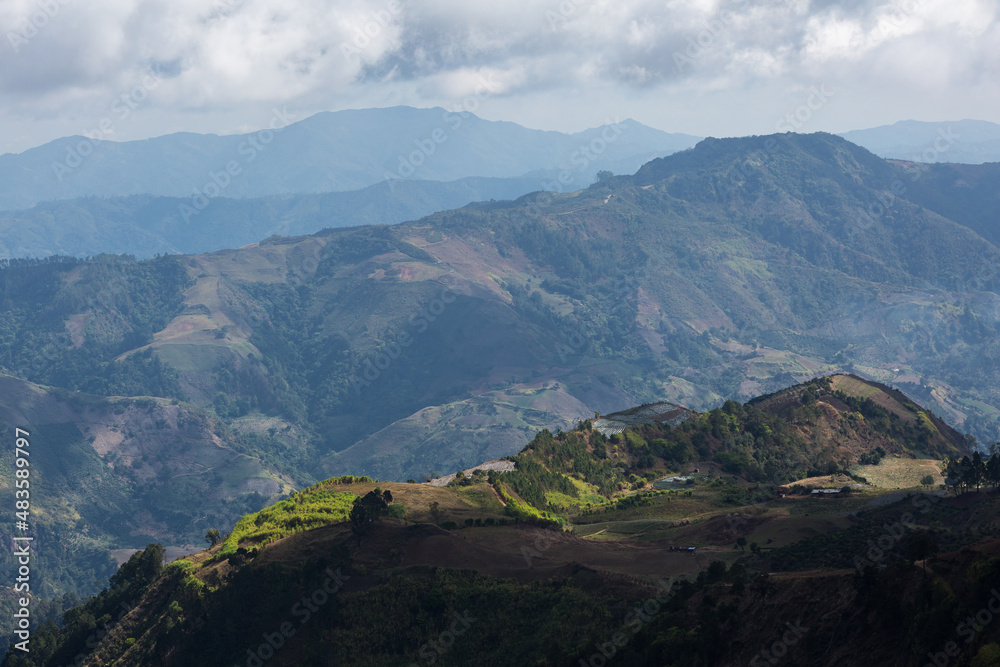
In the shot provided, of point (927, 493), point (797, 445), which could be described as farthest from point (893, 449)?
point (927, 493)

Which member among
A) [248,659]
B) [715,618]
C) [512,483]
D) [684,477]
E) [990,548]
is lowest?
[684,477]

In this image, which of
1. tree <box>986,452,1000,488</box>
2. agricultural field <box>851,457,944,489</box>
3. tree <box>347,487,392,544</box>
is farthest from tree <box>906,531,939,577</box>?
agricultural field <box>851,457,944,489</box>

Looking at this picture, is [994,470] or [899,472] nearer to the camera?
[994,470]

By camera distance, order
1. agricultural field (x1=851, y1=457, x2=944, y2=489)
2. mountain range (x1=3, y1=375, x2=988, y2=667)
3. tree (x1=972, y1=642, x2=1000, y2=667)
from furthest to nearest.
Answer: agricultural field (x1=851, y1=457, x2=944, y2=489)
mountain range (x1=3, y1=375, x2=988, y2=667)
tree (x1=972, y1=642, x2=1000, y2=667)

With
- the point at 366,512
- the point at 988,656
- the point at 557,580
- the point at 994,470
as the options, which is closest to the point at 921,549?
the point at 988,656

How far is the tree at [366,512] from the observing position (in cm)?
7806

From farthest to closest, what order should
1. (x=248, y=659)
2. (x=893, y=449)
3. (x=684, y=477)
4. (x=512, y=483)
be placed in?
1. (x=893, y=449)
2. (x=684, y=477)
3. (x=512, y=483)
4. (x=248, y=659)

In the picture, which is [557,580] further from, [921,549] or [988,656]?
[988,656]

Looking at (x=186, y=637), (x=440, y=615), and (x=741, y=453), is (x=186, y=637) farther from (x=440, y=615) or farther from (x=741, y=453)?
(x=741, y=453)

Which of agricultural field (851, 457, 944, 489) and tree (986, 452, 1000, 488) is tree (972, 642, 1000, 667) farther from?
agricultural field (851, 457, 944, 489)

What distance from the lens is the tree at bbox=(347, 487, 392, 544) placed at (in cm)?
7806

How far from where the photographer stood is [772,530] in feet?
254

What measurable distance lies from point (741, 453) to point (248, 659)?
8846cm

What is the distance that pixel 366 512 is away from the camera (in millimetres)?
78750
